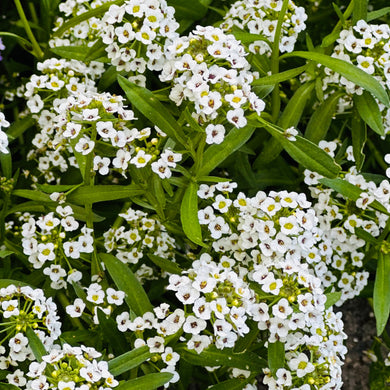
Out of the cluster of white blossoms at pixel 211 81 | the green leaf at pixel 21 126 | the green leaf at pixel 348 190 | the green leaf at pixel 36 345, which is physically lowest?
the green leaf at pixel 36 345

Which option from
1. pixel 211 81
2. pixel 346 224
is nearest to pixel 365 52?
pixel 346 224

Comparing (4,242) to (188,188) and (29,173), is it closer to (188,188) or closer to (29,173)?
(29,173)

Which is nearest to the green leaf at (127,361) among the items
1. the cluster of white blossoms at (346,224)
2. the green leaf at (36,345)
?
the green leaf at (36,345)

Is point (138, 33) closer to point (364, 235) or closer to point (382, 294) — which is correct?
point (364, 235)

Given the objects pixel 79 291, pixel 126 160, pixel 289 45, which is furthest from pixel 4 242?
pixel 289 45

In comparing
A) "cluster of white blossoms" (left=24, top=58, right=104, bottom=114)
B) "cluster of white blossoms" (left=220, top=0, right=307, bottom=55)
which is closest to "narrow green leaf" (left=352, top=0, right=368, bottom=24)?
"cluster of white blossoms" (left=220, top=0, right=307, bottom=55)

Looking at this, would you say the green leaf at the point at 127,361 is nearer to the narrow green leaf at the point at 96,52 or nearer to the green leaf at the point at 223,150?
the green leaf at the point at 223,150

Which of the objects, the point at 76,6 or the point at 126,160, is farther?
the point at 76,6
